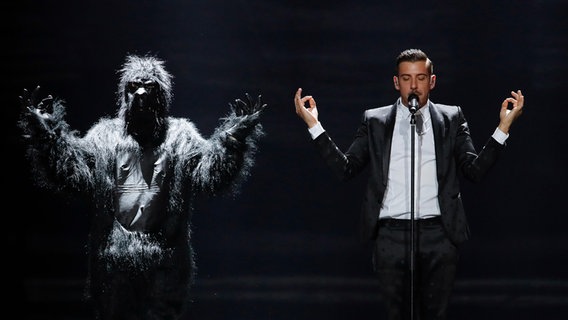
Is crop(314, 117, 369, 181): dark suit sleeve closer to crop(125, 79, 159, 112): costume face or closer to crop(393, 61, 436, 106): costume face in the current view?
crop(393, 61, 436, 106): costume face

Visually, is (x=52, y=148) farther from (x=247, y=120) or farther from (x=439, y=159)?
(x=439, y=159)

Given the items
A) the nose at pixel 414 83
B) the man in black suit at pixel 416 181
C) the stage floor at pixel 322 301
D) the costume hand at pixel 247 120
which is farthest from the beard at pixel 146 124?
the stage floor at pixel 322 301

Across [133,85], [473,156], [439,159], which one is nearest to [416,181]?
[439,159]

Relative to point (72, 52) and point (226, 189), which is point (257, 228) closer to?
point (226, 189)

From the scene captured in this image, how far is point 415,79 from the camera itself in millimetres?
3637

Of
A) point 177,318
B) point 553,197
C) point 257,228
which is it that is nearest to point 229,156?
point 177,318

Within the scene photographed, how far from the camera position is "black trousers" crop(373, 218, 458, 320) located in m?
3.52

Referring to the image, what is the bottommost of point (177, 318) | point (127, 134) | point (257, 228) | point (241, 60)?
point (177, 318)

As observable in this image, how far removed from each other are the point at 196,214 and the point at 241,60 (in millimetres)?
803

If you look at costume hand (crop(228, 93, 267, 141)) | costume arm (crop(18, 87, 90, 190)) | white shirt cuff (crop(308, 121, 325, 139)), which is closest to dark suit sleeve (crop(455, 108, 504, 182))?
white shirt cuff (crop(308, 121, 325, 139))

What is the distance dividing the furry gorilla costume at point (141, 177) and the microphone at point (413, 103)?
0.64 metres

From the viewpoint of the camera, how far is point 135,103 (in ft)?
12.8

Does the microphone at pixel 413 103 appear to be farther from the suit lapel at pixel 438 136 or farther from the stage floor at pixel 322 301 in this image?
the stage floor at pixel 322 301

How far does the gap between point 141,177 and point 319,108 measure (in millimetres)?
1227
